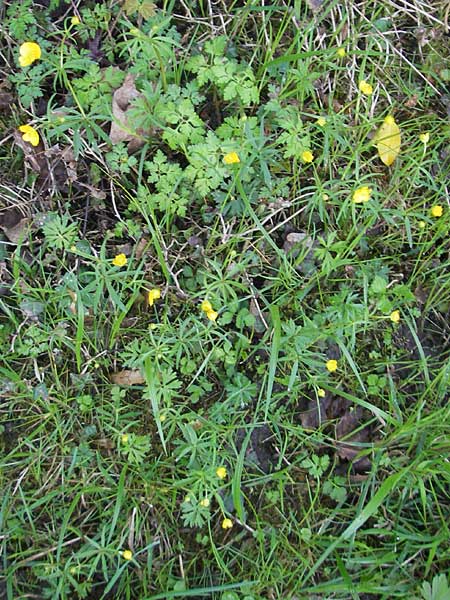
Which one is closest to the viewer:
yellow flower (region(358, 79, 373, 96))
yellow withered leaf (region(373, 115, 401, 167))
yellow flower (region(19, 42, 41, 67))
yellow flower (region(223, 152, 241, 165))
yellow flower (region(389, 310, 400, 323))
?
yellow flower (region(19, 42, 41, 67))

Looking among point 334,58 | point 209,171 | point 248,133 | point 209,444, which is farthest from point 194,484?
point 334,58

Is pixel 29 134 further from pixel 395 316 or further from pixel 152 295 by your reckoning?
pixel 395 316

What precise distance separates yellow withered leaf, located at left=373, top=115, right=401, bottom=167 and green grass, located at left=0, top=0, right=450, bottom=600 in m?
0.05

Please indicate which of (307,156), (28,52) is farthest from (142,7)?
(307,156)

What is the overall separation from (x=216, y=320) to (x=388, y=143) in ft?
3.59

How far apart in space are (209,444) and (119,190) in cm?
110

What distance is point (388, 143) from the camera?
2545 mm

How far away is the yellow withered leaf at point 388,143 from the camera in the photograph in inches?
99.8

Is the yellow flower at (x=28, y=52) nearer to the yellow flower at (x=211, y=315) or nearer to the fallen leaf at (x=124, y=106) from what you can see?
the fallen leaf at (x=124, y=106)

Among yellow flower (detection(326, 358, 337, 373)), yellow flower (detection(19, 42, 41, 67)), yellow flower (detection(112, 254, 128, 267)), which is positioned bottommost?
yellow flower (detection(326, 358, 337, 373))

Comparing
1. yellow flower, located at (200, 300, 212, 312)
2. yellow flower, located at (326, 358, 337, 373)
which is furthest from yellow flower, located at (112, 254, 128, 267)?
yellow flower, located at (326, 358, 337, 373)

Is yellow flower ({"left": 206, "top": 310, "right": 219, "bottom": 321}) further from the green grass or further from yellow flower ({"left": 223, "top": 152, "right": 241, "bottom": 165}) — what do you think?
yellow flower ({"left": 223, "top": 152, "right": 241, "bottom": 165})

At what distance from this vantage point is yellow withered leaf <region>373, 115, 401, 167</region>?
2535 millimetres

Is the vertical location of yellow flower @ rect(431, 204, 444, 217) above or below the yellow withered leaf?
below
